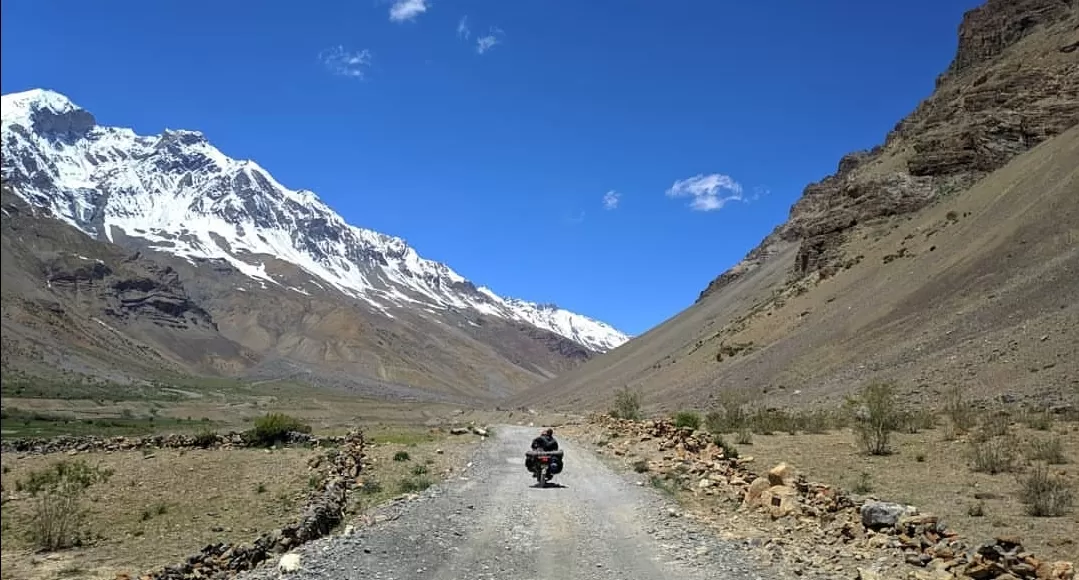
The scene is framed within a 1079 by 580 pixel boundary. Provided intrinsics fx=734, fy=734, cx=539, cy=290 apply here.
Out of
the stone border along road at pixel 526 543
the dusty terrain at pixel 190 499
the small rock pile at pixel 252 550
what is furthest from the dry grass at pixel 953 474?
the small rock pile at pixel 252 550

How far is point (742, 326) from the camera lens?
66062 millimetres

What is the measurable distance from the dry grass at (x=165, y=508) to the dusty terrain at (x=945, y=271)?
77.2 ft

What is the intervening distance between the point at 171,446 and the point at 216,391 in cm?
10775

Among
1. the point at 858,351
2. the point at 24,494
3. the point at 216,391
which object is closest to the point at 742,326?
the point at 858,351

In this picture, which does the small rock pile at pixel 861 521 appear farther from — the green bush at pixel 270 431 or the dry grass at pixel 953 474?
the green bush at pixel 270 431

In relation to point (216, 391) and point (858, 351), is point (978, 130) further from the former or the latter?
point (216, 391)

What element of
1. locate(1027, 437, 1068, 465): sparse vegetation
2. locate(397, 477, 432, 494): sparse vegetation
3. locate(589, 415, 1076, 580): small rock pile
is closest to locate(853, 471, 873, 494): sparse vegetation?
locate(589, 415, 1076, 580): small rock pile

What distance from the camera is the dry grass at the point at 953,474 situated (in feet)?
35.3

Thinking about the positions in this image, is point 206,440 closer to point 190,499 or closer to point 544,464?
point 190,499

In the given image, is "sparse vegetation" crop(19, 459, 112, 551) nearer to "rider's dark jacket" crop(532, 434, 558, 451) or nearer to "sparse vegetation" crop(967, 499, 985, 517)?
"rider's dark jacket" crop(532, 434, 558, 451)

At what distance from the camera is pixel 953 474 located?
15086 mm

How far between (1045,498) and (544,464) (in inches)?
392

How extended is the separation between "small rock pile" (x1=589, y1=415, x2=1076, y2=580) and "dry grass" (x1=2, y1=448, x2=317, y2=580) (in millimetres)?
9883

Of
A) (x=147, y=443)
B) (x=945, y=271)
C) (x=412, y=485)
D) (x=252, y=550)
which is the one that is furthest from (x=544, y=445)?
(x=945, y=271)
